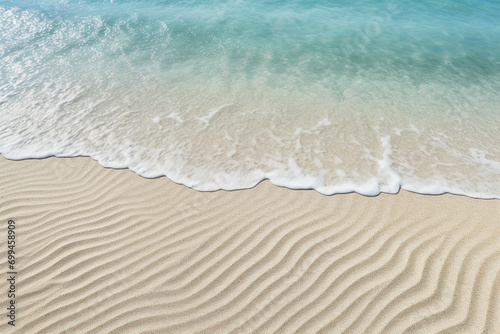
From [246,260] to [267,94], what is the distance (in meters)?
5.06

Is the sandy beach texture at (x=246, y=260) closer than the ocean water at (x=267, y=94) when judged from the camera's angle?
Yes

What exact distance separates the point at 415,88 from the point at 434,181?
414 centimetres

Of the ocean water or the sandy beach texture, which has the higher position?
the ocean water

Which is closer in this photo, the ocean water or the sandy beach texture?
the sandy beach texture

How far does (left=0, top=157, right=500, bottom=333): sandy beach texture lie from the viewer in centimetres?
340

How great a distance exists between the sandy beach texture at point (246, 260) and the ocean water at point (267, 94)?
0.56m

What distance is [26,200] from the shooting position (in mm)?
4980

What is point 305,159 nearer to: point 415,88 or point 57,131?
point 415,88

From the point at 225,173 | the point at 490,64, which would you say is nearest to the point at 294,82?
the point at 225,173

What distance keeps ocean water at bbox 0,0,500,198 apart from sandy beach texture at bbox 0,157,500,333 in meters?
0.56

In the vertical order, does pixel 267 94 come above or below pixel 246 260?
above

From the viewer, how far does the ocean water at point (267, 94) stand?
220 inches

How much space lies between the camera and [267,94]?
26.0 ft

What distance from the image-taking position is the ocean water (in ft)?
18.4
